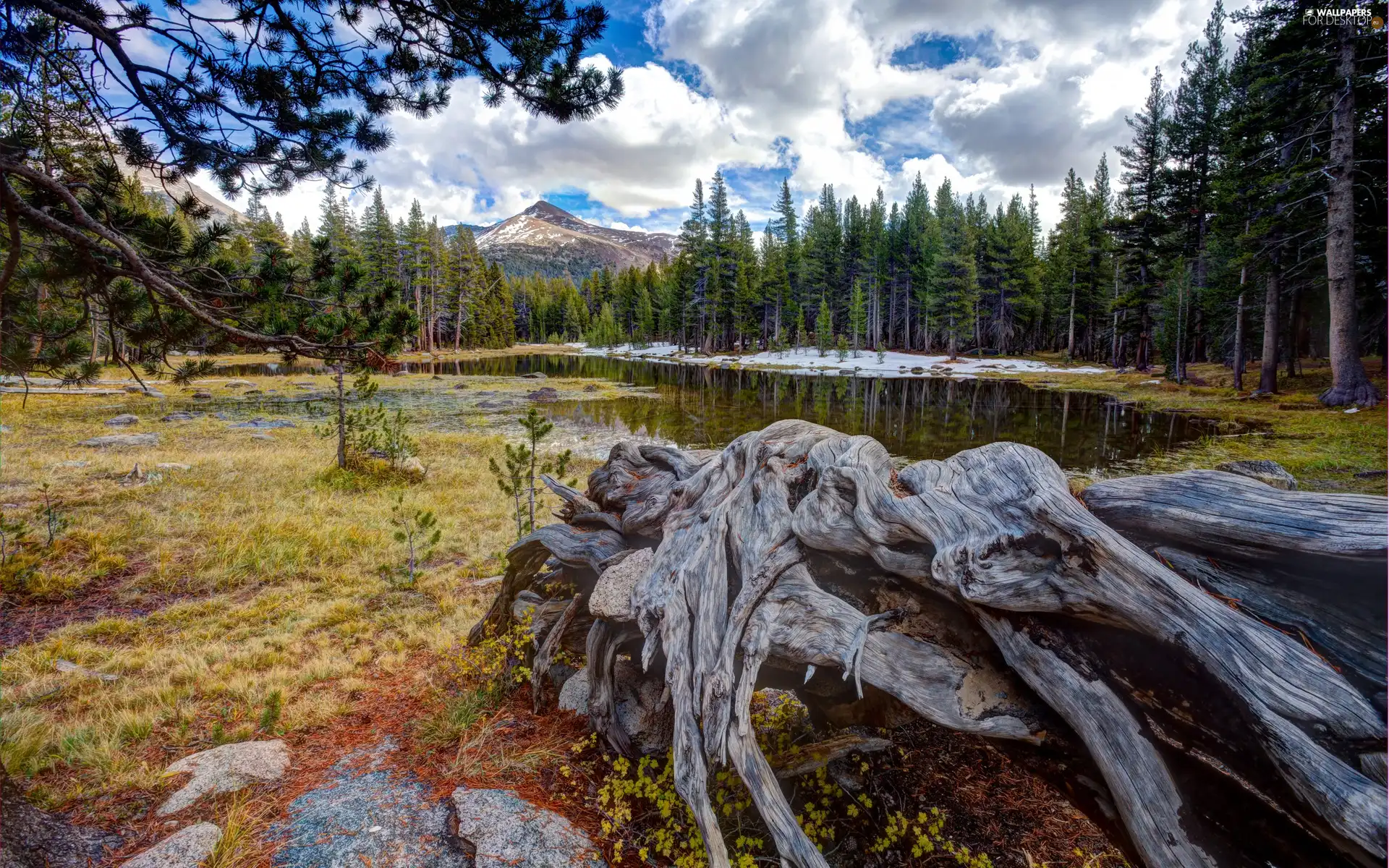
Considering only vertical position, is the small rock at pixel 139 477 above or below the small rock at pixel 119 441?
below

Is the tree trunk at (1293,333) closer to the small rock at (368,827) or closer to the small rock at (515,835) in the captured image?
the small rock at (515,835)

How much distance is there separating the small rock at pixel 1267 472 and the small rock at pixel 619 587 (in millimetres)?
3887

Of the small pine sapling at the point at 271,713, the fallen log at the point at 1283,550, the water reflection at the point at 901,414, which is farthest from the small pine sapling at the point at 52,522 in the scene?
the water reflection at the point at 901,414

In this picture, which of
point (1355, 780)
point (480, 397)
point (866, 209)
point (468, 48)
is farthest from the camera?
point (866, 209)

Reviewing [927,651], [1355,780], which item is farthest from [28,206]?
[1355,780]

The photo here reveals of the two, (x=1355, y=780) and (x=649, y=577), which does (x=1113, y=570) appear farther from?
(x=649, y=577)

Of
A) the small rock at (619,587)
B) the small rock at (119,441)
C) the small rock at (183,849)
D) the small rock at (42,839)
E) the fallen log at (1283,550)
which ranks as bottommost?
the small rock at (183,849)

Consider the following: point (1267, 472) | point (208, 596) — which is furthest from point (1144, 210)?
point (208, 596)

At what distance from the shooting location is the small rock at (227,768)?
317 centimetres

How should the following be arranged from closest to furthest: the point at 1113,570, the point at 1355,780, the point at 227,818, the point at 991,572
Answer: the point at 1355,780 < the point at 1113,570 < the point at 991,572 < the point at 227,818

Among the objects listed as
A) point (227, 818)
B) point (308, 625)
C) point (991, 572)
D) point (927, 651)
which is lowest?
point (308, 625)

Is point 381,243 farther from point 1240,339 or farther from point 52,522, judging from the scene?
point 1240,339

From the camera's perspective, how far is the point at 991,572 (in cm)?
267

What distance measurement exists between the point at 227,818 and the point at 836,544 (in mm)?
3569
